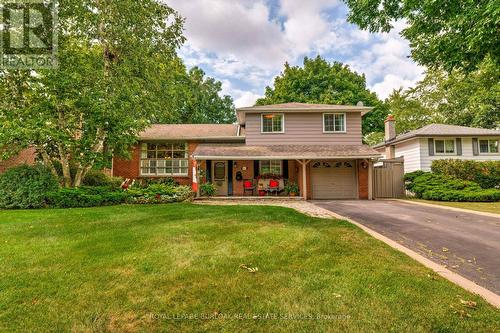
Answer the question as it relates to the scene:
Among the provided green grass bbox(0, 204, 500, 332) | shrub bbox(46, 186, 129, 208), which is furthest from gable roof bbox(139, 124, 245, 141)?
green grass bbox(0, 204, 500, 332)

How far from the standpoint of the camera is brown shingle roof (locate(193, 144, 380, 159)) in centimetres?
1292

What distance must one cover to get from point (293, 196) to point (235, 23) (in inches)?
376

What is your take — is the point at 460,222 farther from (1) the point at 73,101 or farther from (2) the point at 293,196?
(1) the point at 73,101

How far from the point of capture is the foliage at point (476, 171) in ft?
47.3

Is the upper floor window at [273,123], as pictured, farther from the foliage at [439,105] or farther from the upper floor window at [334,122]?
the foliage at [439,105]

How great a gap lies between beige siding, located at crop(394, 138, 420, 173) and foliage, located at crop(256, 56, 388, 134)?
10.0m

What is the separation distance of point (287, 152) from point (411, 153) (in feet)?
30.0

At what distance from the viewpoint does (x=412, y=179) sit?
15.0 meters

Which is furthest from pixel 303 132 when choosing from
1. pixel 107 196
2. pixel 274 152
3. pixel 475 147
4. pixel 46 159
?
pixel 46 159

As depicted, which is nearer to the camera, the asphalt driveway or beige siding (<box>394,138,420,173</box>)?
the asphalt driveway

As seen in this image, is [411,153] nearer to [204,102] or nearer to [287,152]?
[287,152]

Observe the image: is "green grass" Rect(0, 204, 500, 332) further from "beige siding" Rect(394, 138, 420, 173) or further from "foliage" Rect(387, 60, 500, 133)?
"foliage" Rect(387, 60, 500, 133)

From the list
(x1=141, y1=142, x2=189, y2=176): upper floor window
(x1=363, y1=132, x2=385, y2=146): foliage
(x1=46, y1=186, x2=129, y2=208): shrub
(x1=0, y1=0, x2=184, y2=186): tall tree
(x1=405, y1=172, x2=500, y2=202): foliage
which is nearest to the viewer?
(x1=46, y1=186, x2=129, y2=208): shrub
